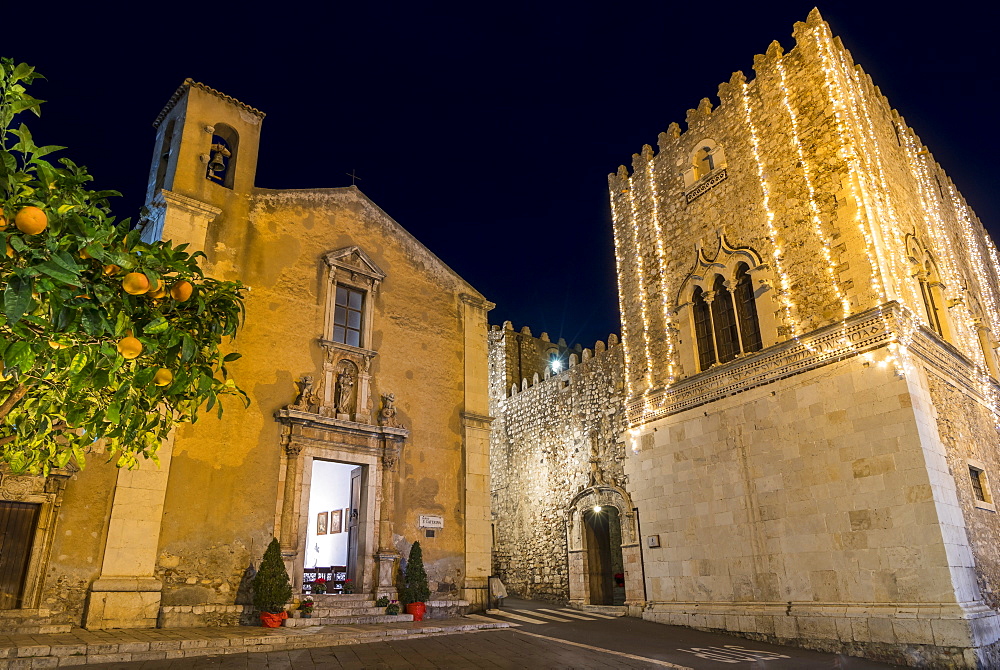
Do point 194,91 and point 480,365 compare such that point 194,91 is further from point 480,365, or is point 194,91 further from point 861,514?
point 861,514

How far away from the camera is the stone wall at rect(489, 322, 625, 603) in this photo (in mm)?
17516

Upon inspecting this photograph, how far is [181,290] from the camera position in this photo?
12.9 feet

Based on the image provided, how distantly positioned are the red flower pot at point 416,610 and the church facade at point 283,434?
594mm

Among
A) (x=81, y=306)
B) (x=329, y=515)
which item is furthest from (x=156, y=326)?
(x=329, y=515)

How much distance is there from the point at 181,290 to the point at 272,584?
7.81 m

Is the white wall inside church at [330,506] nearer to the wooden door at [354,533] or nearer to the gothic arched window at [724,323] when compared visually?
the wooden door at [354,533]

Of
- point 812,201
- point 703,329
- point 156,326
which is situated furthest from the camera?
point 703,329

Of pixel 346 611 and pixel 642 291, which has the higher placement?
pixel 642 291

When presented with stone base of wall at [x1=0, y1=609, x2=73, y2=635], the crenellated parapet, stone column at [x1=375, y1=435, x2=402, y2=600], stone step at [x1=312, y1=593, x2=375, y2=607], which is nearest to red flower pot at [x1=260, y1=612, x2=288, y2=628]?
stone step at [x1=312, y1=593, x2=375, y2=607]

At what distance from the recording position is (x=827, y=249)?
1152cm

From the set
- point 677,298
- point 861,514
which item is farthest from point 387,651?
point 677,298

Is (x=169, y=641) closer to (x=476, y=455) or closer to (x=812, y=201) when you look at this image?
(x=476, y=455)

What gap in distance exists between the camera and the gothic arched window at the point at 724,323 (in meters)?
13.0

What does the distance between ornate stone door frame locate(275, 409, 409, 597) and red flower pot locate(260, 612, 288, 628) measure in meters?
0.94
